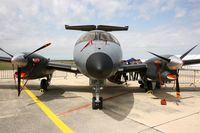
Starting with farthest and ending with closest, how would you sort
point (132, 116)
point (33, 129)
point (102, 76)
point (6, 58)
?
point (6, 58) < point (132, 116) < point (102, 76) < point (33, 129)

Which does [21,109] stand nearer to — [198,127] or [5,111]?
[5,111]

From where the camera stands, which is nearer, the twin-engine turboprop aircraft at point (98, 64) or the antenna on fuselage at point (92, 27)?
the twin-engine turboprop aircraft at point (98, 64)

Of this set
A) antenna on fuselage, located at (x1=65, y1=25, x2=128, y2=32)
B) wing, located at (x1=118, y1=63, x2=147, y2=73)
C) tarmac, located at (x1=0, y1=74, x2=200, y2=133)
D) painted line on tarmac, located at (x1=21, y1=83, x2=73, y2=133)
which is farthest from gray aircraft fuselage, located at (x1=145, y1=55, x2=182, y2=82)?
painted line on tarmac, located at (x1=21, y1=83, x2=73, y2=133)

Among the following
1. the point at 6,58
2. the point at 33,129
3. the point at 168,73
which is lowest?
the point at 33,129

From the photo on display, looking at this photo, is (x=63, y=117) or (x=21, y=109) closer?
(x=63, y=117)

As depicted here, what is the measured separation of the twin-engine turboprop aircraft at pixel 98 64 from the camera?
5.72 metres

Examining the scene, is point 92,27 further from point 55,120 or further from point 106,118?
point 55,120

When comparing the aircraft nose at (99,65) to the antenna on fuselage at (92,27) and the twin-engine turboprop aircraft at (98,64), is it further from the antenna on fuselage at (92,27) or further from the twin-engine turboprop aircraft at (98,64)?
the antenna on fuselage at (92,27)

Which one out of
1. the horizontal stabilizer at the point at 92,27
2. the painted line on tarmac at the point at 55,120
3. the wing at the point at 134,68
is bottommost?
the painted line on tarmac at the point at 55,120

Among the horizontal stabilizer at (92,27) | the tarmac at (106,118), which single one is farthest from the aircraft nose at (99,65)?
the horizontal stabilizer at (92,27)

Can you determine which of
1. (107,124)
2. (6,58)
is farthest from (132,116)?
(6,58)

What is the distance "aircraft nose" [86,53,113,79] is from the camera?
537cm

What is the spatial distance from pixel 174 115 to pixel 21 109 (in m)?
5.87

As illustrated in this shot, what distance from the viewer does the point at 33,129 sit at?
189 inches
